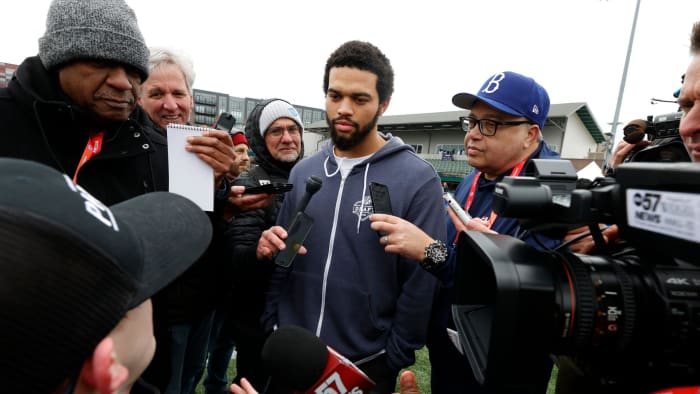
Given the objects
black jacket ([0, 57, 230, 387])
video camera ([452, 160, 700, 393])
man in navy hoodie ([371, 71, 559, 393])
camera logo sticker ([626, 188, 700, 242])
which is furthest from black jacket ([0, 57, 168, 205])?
camera logo sticker ([626, 188, 700, 242])

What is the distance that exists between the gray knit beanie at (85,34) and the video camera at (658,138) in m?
2.26

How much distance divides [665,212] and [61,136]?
71.5 inches

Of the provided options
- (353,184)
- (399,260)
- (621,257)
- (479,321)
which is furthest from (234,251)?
(621,257)

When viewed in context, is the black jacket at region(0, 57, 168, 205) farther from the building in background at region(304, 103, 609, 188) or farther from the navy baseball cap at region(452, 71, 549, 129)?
the building in background at region(304, 103, 609, 188)

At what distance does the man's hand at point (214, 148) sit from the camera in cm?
144

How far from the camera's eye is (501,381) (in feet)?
2.79

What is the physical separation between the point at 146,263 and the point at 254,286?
1373mm

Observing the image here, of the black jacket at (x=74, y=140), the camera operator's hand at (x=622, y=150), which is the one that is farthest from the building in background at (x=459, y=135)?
the black jacket at (x=74, y=140)

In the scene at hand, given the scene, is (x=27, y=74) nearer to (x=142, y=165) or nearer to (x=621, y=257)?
(x=142, y=165)

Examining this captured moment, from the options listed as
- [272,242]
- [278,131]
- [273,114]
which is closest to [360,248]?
[272,242]

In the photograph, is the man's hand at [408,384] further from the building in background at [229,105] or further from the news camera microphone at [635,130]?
the building in background at [229,105]

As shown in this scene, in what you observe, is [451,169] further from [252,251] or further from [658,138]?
[252,251]

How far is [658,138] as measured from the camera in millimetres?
1832

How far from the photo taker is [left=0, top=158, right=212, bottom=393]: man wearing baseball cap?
521 mm
